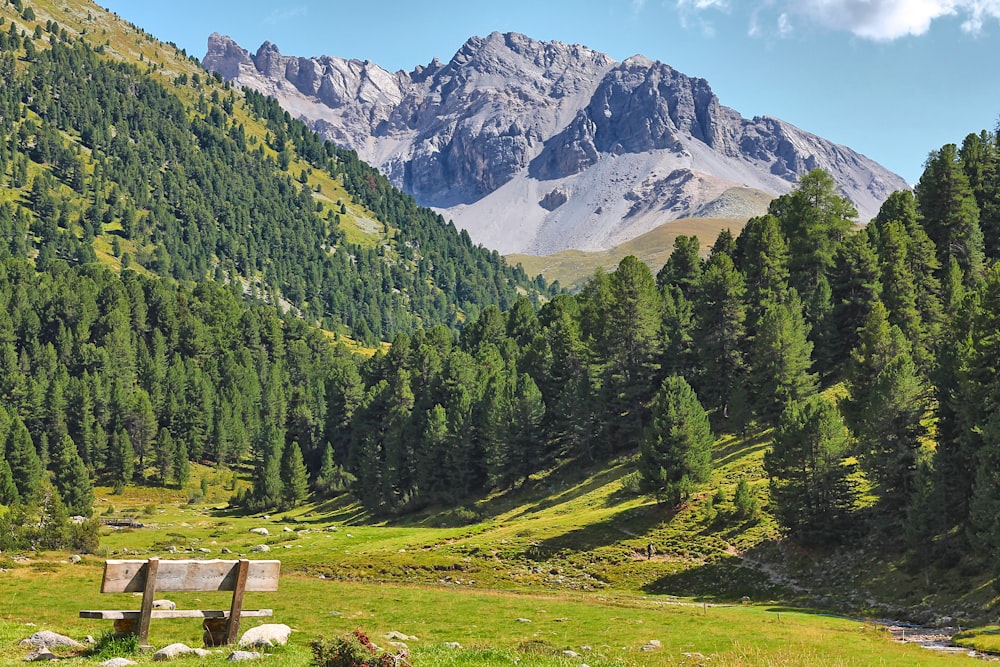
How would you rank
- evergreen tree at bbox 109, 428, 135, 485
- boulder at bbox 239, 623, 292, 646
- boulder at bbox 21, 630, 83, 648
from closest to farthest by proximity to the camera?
boulder at bbox 239, 623, 292, 646 → boulder at bbox 21, 630, 83, 648 → evergreen tree at bbox 109, 428, 135, 485

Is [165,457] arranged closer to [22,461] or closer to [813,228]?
[22,461]

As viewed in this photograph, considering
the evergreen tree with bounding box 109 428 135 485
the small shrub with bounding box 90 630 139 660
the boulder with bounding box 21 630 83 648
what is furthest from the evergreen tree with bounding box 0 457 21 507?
the small shrub with bounding box 90 630 139 660

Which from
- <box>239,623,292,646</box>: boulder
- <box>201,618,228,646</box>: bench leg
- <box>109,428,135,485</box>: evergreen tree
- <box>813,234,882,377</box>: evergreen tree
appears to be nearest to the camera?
<box>239,623,292,646</box>: boulder

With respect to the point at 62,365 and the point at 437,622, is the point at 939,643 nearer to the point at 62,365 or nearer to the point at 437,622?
the point at 437,622

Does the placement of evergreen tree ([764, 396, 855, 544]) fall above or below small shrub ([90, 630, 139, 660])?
below

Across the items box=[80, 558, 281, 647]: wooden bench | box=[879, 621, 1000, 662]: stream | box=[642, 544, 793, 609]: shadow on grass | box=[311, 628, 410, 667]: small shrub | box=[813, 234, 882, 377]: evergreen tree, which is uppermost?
box=[813, 234, 882, 377]: evergreen tree

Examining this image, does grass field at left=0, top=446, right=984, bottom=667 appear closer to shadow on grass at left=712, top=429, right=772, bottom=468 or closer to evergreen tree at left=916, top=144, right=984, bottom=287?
shadow on grass at left=712, top=429, right=772, bottom=468

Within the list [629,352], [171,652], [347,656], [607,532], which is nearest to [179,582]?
[171,652]

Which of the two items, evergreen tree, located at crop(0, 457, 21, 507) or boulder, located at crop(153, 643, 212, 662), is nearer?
boulder, located at crop(153, 643, 212, 662)

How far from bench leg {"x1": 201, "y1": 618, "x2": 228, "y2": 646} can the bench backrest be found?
181 cm

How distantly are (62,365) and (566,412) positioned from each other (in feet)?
412

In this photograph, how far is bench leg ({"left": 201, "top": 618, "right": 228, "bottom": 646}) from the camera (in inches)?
820

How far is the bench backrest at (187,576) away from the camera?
18375 mm

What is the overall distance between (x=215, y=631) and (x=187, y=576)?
2753 mm
